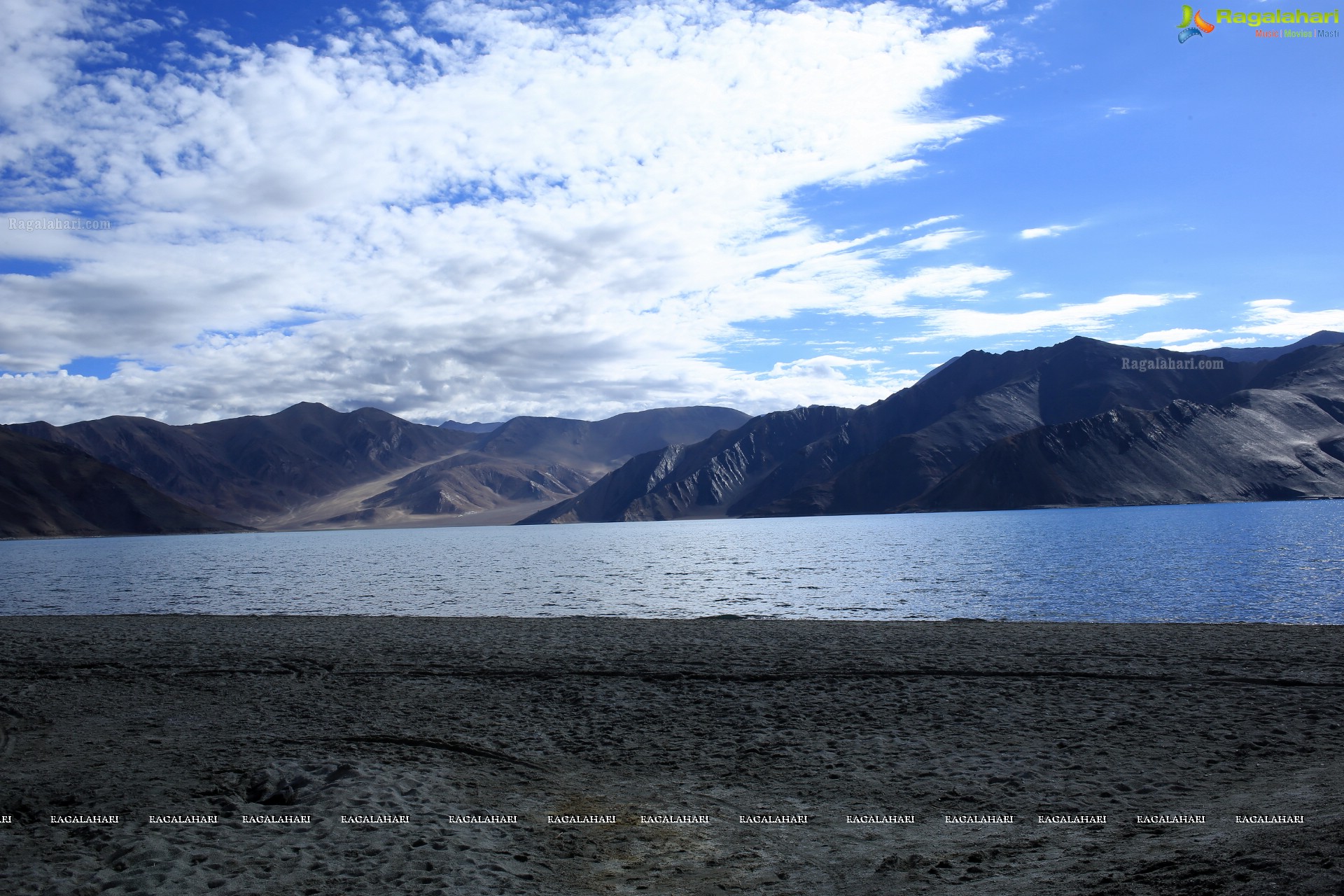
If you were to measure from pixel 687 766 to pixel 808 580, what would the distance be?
48525 millimetres

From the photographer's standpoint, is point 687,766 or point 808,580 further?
point 808,580

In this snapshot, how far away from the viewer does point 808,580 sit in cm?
6153

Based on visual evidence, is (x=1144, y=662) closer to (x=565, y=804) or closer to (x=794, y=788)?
(x=794, y=788)

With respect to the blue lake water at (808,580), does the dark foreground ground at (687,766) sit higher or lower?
higher

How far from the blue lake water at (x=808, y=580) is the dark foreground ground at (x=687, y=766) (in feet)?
54.9

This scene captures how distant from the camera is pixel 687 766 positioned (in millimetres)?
14219

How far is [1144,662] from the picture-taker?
22.1 metres

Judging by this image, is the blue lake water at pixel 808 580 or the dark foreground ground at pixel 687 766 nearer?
the dark foreground ground at pixel 687 766

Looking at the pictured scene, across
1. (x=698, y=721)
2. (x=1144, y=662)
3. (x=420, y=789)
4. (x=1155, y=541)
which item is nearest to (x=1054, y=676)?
(x=1144, y=662)

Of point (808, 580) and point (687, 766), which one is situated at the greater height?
point (687, 766)

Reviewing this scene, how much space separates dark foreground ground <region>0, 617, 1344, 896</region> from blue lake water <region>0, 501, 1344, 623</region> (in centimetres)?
1672

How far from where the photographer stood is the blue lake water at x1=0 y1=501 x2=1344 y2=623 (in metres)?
42.5

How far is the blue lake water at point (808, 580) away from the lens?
42.5 m

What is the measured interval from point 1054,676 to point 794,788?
10.8 metres
